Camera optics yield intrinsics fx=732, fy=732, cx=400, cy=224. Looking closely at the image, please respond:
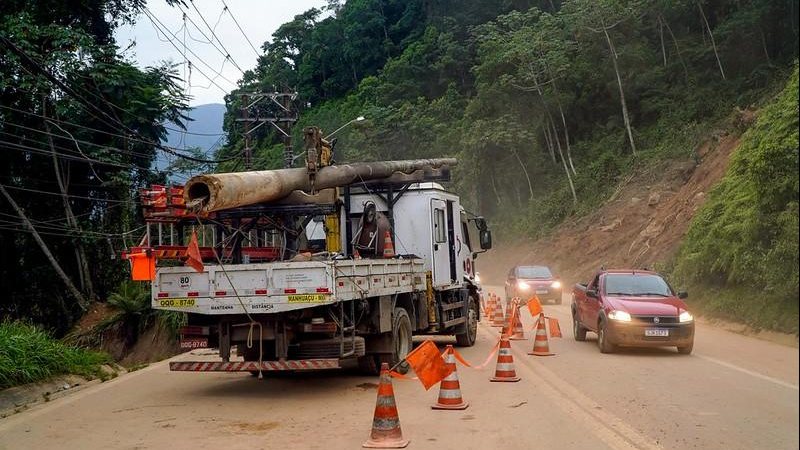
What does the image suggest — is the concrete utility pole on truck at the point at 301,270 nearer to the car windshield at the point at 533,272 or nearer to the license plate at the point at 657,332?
the license plate at the point at 657,332

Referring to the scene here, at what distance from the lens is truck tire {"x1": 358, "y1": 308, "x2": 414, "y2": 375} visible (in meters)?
11.2

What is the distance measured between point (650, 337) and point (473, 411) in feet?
17.7

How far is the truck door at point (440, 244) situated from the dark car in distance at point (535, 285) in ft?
41.7

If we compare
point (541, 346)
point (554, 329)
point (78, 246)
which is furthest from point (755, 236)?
point (78, 246)

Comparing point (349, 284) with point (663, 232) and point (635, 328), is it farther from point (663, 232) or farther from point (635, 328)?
point (663, 232)

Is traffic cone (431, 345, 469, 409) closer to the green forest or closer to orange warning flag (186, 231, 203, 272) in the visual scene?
orange warning flag (186, 231, 203, 272)

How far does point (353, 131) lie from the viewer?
55.8 metres

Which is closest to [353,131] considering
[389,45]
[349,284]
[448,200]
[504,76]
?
[504,76]

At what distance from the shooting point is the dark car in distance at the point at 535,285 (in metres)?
27.2

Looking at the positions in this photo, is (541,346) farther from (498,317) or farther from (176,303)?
(498,317)

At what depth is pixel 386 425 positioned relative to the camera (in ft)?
23.3

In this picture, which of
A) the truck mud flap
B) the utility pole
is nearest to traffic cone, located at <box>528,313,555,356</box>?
the truck mud flap

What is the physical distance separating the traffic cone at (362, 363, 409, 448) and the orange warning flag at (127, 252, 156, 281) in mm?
4354

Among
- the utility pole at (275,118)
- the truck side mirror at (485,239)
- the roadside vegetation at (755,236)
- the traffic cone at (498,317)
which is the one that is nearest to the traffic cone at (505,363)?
the roadside vegetation at (755,236)
